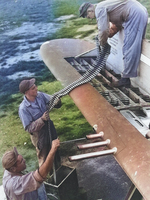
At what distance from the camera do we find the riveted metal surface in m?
2.74

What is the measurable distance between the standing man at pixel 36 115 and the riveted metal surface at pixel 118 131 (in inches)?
23.6

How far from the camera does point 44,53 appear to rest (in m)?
7.01

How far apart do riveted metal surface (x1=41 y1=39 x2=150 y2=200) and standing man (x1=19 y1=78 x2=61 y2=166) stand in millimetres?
601

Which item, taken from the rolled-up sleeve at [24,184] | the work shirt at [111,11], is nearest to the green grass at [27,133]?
the rolled-up sleeve at [24,184]

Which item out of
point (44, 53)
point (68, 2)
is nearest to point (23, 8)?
point (68, 2)

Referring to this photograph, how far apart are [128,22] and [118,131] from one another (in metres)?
2.21

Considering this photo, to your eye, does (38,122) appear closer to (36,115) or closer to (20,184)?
(36,115)

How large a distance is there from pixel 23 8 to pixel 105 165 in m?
18.4

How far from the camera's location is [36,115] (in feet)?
13.7

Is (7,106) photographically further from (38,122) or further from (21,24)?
(21,24)

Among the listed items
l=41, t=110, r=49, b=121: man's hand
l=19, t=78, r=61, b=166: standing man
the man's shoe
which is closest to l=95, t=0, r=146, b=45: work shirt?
the man's shoe

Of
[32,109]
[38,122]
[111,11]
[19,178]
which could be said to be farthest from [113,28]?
[19,178]

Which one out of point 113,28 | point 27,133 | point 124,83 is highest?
point 113,28

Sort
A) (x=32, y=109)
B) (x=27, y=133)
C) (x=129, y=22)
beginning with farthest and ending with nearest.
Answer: (x=27, y=133) → (x=129, y=22) → (x=32, y=109)
